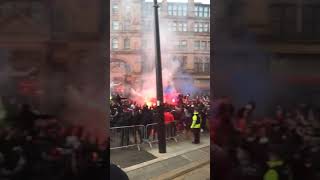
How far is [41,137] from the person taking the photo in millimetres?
2939

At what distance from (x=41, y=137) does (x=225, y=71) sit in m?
1.31

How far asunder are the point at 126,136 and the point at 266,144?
14.0 ft

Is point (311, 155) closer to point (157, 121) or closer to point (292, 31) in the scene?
point (292, 31)

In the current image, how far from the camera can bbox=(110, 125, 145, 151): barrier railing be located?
658cm

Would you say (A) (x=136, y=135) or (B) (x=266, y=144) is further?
(A) (x=136, y=135)

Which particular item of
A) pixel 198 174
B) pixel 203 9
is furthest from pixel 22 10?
pixel 203 9

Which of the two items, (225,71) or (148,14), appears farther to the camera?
(148,14)

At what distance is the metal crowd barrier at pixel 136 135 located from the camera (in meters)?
6.64

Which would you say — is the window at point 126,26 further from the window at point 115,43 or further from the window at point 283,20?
the window at point 283,20

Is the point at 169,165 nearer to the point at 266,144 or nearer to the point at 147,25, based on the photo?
the point at 266,144


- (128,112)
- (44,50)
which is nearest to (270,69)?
(44,50)

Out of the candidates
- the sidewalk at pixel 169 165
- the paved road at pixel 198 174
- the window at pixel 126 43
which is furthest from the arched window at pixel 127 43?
the paved road at pixel 198 174

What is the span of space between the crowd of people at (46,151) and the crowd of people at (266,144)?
842mm

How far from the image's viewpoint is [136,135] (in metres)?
7.27
